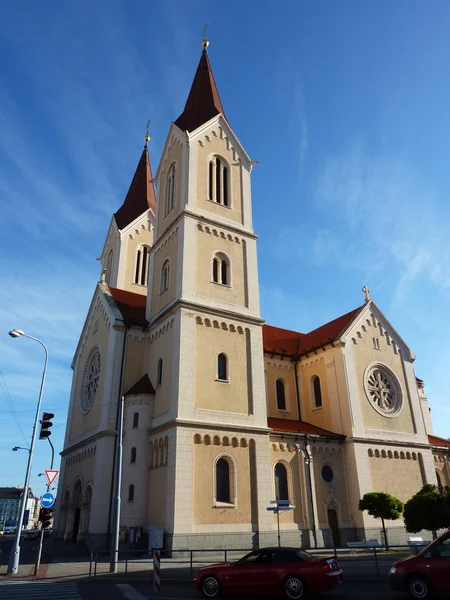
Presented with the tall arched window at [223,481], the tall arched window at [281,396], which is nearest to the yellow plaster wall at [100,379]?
the tall arched window at [223,481]

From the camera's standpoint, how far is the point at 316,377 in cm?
3378

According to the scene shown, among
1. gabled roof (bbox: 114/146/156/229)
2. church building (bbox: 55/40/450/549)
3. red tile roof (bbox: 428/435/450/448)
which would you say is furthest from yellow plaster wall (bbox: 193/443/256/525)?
gabled roof (bbox: 114/146/156/229)

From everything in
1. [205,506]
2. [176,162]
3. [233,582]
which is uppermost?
[176,162]

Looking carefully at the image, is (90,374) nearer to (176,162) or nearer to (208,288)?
(208,288)

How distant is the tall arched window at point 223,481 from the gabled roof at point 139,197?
25.5 m

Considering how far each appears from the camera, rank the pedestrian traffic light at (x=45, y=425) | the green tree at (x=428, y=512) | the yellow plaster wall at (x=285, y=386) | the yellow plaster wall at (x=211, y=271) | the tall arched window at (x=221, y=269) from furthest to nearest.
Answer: the yellow plaster wall at (x=285, y=386) → the tall arched window at (x=221, y=269) → the yellow plaster wall at (x=211, y=271) → the green tree at (x=428, y=512) → the pedestrian traffic light at (x=45, y=425)

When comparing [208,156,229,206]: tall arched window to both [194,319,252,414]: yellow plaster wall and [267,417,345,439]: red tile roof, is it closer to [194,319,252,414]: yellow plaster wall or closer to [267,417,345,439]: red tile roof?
[194,319,252,414]: yellow plaster wall

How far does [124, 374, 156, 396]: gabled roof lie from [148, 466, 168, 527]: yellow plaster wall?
4.18m

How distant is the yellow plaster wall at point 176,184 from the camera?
31.7 metres

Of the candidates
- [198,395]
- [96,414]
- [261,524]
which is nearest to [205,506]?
[261,524]

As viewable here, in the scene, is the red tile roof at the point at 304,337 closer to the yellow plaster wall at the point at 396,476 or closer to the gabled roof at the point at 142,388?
the yellow plaster wall at the point at 396,476

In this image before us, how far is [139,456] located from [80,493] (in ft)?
22.7

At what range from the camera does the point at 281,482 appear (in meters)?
27.0

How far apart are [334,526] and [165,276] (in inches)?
719
